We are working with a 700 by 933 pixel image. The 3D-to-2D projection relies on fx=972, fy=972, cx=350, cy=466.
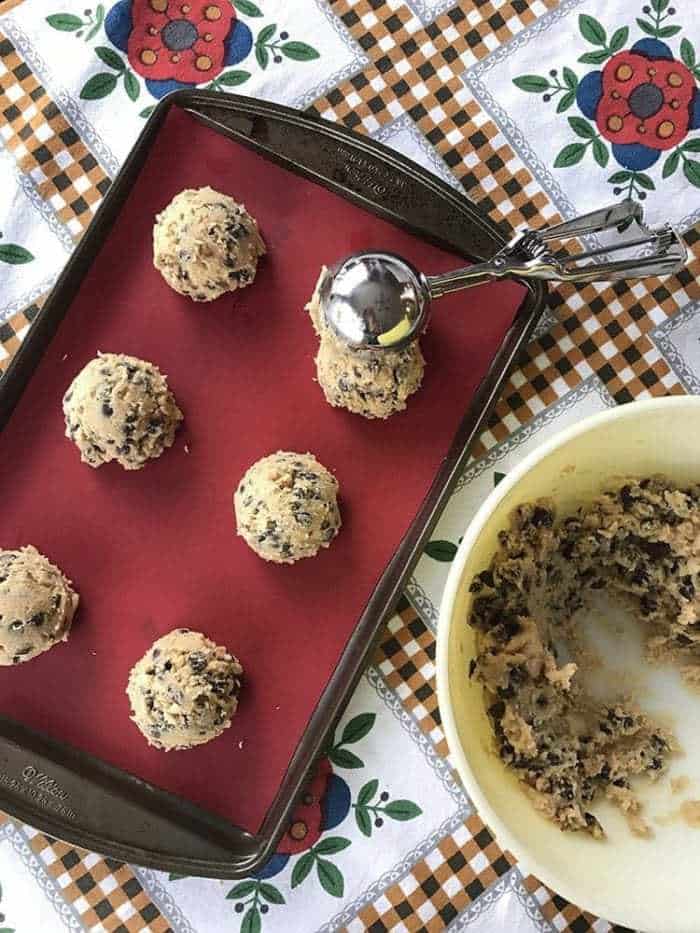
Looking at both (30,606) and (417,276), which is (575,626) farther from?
(30,606)

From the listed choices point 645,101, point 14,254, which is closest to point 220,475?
point 14,254

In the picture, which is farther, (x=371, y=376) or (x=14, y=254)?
(x=14, y=254)

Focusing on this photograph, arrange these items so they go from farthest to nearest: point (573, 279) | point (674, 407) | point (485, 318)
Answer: point (485, 318)
point (573, 279)
point (674, 407)

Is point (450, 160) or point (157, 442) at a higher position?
point (450, 160)

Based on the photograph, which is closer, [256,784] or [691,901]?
[691,901]

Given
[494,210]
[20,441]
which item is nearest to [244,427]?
[20,441]

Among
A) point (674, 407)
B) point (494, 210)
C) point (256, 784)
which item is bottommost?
point (256, 784)

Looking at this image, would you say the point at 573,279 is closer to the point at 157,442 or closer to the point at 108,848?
the point at 157,442

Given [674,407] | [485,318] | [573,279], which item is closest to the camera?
[674,407]
